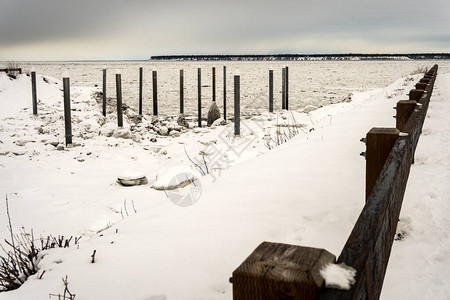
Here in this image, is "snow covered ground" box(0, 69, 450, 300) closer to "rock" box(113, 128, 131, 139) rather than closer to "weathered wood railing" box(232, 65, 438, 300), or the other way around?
"weathered wood railing" box(232, 65, 438, 300)

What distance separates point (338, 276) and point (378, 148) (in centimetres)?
181

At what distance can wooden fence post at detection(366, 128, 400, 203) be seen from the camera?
2.75 m

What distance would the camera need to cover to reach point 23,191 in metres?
7.07

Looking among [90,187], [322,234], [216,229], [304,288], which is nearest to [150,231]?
[216,229]

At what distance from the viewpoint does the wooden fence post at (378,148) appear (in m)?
2.75

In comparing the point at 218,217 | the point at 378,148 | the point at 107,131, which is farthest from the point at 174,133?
the point at 378,148

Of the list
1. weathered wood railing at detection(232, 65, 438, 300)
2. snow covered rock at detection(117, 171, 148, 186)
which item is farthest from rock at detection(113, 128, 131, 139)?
weathered wood railing at detection(232, 65, 438, 300)

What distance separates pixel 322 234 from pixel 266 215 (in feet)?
1.95

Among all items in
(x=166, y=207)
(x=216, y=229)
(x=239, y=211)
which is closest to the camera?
(x=216, y=229)

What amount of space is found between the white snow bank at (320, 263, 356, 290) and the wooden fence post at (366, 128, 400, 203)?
1719 millimetres

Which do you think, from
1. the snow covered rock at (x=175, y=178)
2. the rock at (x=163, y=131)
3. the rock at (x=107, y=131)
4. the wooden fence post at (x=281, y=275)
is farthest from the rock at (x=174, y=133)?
the wooden fence post at (x=281, y=275)

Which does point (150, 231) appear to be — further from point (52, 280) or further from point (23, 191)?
point (23, 191)

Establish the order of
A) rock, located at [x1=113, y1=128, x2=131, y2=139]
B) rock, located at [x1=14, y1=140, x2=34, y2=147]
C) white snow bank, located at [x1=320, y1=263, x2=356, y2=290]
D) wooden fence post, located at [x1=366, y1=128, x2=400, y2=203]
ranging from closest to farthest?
white snow bank, located at [x1=320, y1=263, x2=356, y2=290], wooden fence post, located at [x1=366, y1=128, x2=400, y2=203], rock, located at [x1=14, y1=140, x2=34, y2=147], rock, located at [x1=113, y1=128, x2=131, y2=139]

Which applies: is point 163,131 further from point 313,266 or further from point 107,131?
point 313,266
